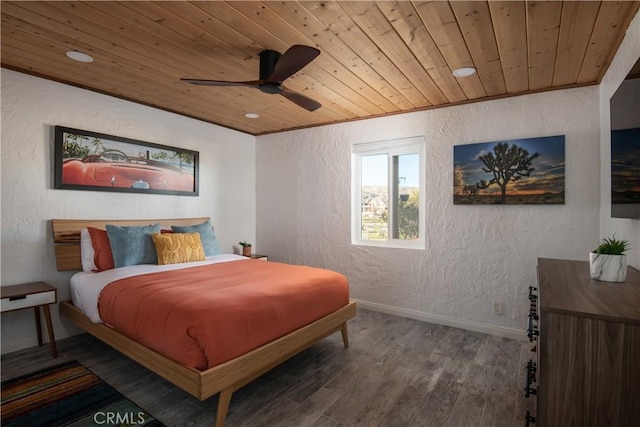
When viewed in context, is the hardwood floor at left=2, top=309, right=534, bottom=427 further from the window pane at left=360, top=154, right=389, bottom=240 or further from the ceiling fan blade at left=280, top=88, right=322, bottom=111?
the ceiling fan blade at left=280, top=88, right=322, bottom=111

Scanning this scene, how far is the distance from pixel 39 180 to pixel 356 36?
2970 mm

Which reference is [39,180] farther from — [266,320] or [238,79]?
[266,320]

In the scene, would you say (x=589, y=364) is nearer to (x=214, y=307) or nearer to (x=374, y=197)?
(x=214, y=307)

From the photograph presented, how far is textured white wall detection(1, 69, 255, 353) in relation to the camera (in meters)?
2.72

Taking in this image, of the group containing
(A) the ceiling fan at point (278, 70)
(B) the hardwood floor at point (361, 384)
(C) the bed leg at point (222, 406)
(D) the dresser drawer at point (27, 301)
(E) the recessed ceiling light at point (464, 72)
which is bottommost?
(B) the hardwood floor at point (361, 384)

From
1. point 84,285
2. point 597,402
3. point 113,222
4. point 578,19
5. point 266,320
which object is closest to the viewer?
point 597,402

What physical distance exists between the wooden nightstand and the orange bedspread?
1.79 feet

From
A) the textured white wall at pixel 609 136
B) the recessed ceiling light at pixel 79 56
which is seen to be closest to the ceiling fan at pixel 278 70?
the recessed ceiling light at pixel 79 56

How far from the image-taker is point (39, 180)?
289 cm

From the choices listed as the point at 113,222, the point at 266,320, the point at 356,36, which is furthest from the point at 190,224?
the point at 356,36

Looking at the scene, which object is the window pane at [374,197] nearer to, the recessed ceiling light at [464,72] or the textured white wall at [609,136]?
the recessed ceiling light at [464,72]

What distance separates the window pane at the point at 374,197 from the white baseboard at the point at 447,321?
84 centimetres

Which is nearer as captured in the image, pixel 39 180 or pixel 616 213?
pixel 616 213

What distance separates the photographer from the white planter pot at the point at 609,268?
63.7 inches
